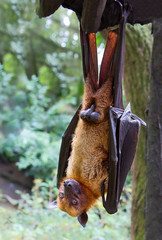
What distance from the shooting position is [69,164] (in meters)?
2.48

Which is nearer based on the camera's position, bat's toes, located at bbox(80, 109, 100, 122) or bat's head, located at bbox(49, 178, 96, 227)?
bat's toes, located at bbox(80, 109, 100, 122)

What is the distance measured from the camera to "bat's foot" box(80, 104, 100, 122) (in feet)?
7.22

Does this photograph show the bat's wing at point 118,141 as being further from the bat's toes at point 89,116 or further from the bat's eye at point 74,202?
the bat's eye at point 74,202

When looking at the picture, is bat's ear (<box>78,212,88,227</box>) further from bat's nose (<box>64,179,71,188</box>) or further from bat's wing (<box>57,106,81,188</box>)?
bat's wing (<box>57,106,81,188</box>)

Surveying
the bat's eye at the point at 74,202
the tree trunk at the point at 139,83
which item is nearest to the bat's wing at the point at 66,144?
the bat's eye at the point at 74,202

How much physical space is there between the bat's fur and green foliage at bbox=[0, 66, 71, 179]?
4.52 metres

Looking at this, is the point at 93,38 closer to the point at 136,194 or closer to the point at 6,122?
the point at 136,194

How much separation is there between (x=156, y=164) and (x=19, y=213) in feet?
13.3

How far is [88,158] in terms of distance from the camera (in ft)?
7.69

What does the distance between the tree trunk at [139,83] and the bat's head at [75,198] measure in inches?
36.1

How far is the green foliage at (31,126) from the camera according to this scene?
7418 millimetres

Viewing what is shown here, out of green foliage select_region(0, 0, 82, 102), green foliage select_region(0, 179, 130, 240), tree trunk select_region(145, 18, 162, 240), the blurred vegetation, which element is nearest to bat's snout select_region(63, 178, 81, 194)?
tree trunk select_region(145, 18, 162, 240)

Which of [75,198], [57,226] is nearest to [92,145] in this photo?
[75,198]

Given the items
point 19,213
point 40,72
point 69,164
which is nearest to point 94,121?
point 69,164
